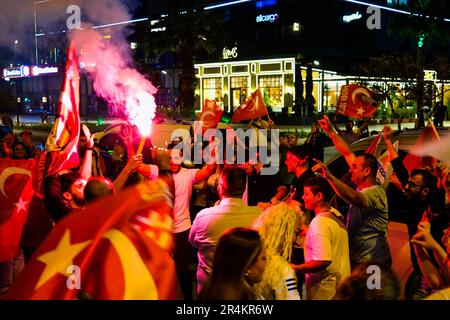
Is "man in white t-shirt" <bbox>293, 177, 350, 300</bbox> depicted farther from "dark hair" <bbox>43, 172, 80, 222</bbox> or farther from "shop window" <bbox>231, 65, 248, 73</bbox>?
"shop window" <bbox>231, 65, 248, 73</bbox>

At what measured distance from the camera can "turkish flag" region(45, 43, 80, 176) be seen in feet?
16.2

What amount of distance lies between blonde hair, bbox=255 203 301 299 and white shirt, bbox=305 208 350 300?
29 cm

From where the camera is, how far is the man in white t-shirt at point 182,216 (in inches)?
213

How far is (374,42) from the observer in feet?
158

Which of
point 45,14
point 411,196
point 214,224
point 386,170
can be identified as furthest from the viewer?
point 45,14

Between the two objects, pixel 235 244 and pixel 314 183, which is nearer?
pixel 235 244

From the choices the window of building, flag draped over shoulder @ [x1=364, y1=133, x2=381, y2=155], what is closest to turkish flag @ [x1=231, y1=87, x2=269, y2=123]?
flag draped over shoulder @ [x1=364, y1=133, x2=381, y2=155]

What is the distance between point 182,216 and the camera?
557 centimetres

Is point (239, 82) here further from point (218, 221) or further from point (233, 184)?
point (218, 221)

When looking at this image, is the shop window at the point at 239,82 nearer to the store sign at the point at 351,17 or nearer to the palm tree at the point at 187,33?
the store sign at the point at 351,17

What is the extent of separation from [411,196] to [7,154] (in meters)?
5.47

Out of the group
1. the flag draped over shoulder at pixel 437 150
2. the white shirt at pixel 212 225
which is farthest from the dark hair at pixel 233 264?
the flag draped over shoulder at pixel 437 150

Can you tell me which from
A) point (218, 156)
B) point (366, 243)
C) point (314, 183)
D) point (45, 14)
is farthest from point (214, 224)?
point (45, 14)
